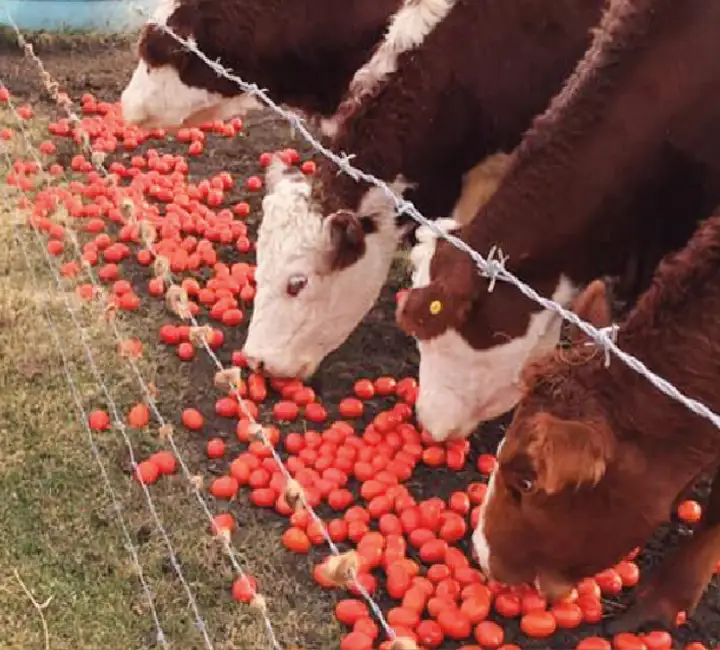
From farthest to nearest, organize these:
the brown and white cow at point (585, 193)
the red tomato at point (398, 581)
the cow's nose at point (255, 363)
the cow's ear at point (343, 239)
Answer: the cow's nose at point (255, 363), the cow's ear at point (343, 239), the brown and white cow at point (585, 193), the red tomato at point (398, 581)

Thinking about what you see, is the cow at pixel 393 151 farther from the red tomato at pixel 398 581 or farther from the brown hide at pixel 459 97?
the red tomato at pixel 398 581

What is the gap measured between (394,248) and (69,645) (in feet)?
6.99

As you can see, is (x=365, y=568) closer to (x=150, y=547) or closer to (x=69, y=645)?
(x=150, y=547)

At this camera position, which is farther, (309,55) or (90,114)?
(90,114)

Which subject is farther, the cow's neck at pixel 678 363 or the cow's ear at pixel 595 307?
the cow's ear at pixel 595 307

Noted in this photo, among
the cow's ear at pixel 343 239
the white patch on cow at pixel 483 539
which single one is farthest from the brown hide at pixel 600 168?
the white patch on cow at pixel 483 539

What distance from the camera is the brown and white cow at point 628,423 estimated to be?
291 centimetres

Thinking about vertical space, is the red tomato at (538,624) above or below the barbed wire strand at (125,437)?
above

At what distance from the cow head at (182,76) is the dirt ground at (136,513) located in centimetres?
110

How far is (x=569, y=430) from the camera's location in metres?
2.73

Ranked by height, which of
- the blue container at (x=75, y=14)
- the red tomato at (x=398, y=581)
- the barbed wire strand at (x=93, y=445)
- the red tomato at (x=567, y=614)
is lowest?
the blue container at (x=75, y=14)

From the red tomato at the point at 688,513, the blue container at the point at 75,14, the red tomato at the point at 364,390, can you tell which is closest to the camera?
the red tomato at the point at 688,513

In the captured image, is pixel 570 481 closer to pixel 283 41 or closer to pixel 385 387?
pixel 385 387

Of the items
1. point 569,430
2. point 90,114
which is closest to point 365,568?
point 569,430
